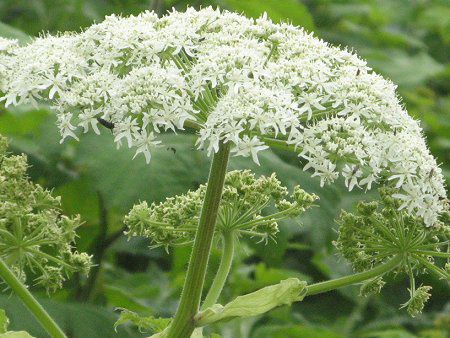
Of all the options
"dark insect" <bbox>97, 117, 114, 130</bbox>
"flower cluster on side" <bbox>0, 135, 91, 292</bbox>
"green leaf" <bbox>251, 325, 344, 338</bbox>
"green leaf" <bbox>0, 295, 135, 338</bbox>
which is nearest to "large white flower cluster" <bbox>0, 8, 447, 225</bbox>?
"dark insect" <bbox>97, 117, 114, 130</bbox>

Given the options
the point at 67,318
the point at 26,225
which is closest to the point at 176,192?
the point at 67,318

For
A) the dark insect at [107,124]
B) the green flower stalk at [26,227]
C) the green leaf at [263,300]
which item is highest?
the dark insect at [107,124]

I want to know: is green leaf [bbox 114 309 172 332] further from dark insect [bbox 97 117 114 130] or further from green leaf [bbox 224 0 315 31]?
green leaf [bbox 224 0 315 31]

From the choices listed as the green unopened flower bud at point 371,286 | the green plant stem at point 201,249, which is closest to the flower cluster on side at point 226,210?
the green plant stem at point 201,249

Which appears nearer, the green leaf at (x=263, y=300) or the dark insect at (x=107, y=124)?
the green leaf at (x=263, y=300)

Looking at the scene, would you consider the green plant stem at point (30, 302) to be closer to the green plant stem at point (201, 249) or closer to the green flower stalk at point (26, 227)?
the green flower stalk at point (26, 227)

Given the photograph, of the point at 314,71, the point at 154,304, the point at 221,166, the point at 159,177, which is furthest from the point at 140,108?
the point at 154,304

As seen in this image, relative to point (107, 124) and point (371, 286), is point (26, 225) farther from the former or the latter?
point (371, 286)

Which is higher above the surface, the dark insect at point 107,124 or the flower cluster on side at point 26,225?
the dark insect at point 107,124
